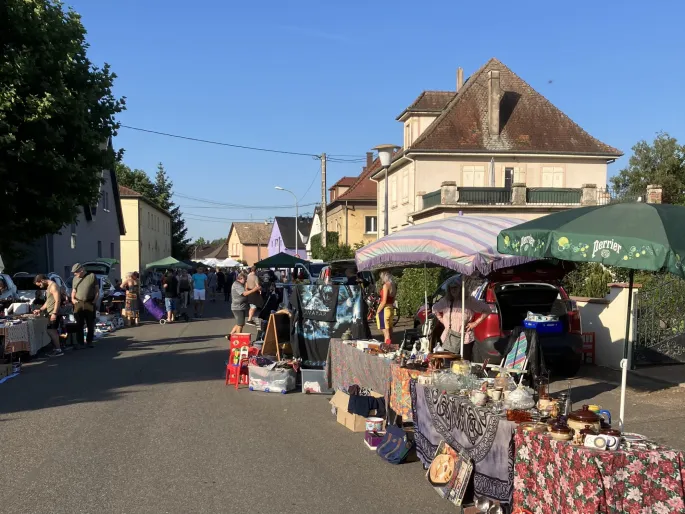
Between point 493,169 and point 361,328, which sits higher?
point 493,169

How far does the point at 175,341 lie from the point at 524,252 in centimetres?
1262

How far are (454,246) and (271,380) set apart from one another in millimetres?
4016

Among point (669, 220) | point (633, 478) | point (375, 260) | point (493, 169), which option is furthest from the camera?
point (493, 169)

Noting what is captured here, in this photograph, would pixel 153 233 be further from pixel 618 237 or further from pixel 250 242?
pixel 250 242

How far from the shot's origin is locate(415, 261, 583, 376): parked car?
9977 mm

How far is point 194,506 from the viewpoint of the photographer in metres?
5.12

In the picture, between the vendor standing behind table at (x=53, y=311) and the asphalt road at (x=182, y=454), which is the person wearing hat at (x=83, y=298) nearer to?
the vendor standing behind table at (x=53, y=311)

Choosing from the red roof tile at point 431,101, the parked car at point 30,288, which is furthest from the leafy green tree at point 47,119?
the red roof tile at point 431,101

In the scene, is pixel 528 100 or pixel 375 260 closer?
pixel 375 260

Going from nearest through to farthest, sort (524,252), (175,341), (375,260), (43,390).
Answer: (524,252) < (375,260) < (43,390) < (175,341)

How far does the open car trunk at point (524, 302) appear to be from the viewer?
413 inches

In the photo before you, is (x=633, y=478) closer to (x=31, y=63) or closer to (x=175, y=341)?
(x=175, y=341)

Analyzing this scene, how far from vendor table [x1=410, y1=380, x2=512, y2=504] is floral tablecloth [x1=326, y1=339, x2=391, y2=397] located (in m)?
1.12

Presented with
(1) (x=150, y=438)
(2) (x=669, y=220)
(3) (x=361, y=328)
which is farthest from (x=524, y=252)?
(3) (x=361, y=328)
